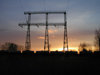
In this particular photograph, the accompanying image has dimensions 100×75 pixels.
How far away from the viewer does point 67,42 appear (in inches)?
1626

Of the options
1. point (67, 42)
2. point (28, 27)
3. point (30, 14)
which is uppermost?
point (30, 14)

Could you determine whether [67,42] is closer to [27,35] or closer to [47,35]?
[47,35]

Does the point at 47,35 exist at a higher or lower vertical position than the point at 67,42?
higher

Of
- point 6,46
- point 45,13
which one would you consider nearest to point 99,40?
point 45,13

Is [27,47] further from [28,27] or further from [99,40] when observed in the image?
[99,40]

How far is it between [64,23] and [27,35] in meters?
15.4

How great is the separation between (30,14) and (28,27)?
554cm

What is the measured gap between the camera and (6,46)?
269 ft
